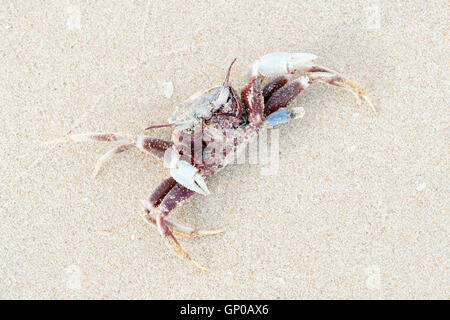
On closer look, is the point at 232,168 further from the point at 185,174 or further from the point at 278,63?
the point at 278,63

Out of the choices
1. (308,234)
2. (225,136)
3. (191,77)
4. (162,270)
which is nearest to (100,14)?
(191,77)

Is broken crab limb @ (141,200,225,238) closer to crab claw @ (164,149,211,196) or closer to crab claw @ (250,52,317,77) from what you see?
crab claw @ (164,149,211,196)

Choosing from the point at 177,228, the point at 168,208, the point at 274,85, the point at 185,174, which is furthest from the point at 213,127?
the point at 177,228

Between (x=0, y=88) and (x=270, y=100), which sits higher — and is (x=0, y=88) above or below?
above

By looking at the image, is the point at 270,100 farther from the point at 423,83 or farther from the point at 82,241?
the point at 82,241

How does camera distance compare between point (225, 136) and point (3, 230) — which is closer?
point (225, 136)

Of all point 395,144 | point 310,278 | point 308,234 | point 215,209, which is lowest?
point 310,278
